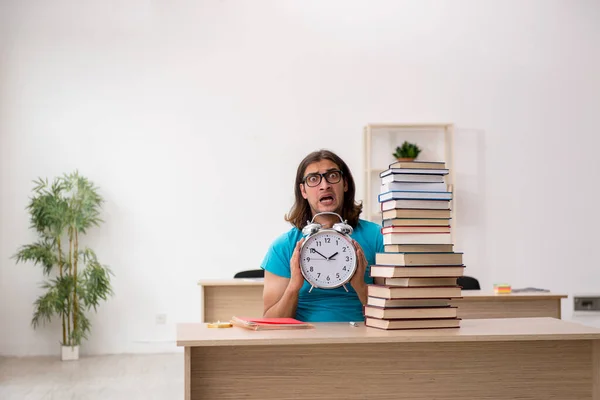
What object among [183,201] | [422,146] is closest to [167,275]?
[183,201]

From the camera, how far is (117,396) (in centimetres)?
486

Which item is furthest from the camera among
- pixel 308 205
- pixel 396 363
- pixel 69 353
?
pixel 69 353

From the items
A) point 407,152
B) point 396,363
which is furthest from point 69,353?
point 396,363

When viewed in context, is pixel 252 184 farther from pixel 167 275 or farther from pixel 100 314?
pixel 100 314

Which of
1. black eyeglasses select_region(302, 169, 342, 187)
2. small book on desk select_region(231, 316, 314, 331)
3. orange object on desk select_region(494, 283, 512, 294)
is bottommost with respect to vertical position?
orange object on desk select_region(494, 283, 512, 294)

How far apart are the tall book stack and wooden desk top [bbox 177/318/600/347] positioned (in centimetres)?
5

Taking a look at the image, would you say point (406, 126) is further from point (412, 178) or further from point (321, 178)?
point (412, 178)

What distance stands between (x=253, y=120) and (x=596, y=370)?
4881 mm

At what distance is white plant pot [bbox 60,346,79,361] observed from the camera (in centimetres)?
642

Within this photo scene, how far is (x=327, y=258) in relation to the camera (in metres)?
2.58

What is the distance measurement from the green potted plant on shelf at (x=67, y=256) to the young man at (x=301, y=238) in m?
3.87

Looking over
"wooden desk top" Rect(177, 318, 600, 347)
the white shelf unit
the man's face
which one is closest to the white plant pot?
the white shelf unit

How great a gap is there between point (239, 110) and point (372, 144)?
1.23 metres

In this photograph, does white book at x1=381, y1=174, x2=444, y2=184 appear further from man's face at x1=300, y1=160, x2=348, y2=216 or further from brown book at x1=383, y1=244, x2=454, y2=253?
man's face at x1=300, y1=160, x2=348, y2=216
